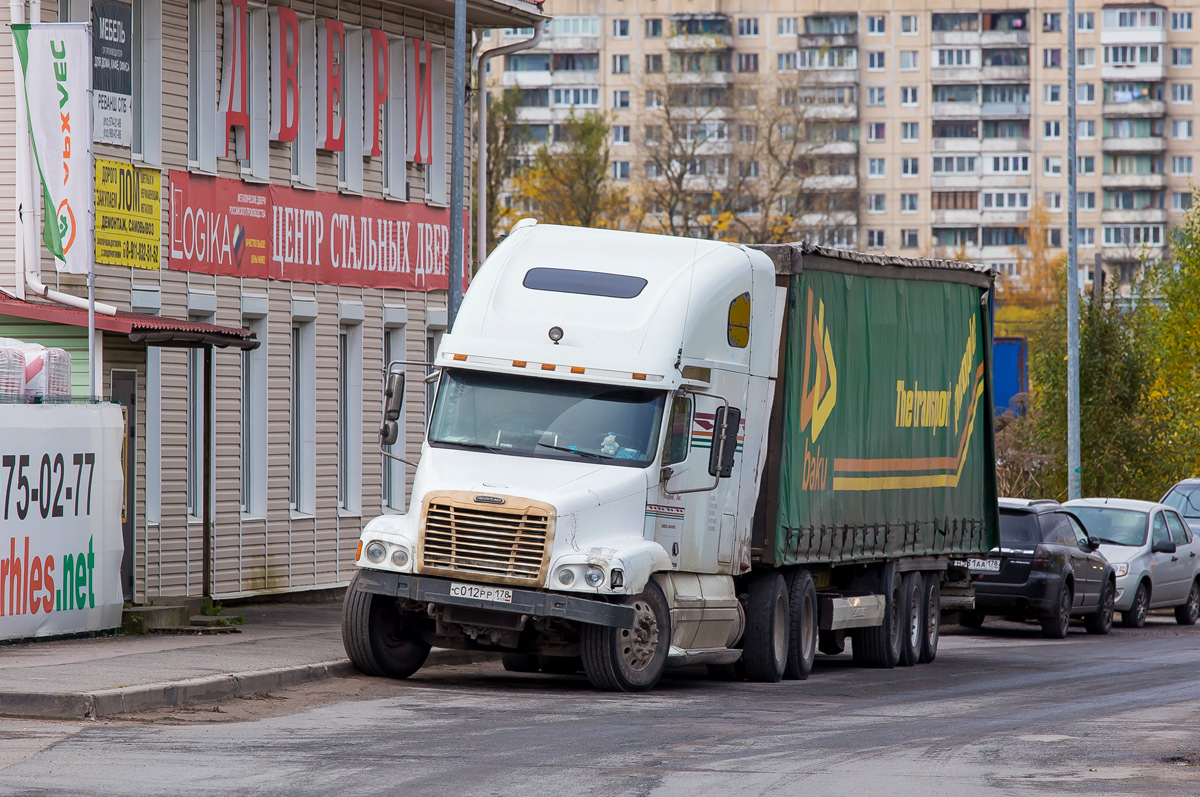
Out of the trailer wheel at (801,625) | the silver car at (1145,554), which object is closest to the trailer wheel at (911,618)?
the trailer wheel at (801,625)

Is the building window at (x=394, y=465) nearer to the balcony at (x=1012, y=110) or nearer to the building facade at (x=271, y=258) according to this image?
the building facade at (x=271, y=258)

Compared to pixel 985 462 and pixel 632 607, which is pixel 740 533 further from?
pixel 985 462

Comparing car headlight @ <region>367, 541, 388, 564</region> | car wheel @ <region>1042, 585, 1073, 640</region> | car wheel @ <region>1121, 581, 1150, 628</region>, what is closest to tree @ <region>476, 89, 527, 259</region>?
car wheel @ <region>1121, 581, 1150, 628</region>

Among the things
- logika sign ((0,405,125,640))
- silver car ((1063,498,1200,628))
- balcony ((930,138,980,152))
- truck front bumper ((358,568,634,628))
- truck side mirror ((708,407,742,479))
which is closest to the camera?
truck front bumper ((358,568,634,628))

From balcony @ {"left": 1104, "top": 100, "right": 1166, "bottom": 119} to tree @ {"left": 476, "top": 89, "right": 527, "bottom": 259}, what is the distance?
223 feet

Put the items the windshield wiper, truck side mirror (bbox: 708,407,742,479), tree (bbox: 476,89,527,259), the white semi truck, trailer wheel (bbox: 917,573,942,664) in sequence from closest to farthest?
the white semi truck < the windshield wiper < truck side mirror (bbox: 708,407,742,479) < trailer wheel (bbox: 917,573,942,664) < tree (bbox: 476,89,527,259)

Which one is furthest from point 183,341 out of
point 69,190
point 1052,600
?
point 1052,600

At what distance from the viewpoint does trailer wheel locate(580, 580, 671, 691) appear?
15344mm

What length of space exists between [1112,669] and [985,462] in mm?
3024

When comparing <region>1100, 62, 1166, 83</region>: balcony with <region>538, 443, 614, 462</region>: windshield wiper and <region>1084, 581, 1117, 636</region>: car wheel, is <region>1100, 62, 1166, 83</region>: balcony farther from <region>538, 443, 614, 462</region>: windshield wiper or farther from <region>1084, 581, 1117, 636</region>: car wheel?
<region>538, 443, 614, 462</region>: windshield wiper

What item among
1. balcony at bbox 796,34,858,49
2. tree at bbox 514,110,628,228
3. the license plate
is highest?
balcony at bbox 796,34,858,49

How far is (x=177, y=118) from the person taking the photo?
2233cm

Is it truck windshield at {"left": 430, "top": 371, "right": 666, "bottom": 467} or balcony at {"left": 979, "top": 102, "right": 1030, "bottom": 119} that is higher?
balcony at {"left": 979, "top": 102, "right": 1030, "bottom": 119}

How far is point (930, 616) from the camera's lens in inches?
847
